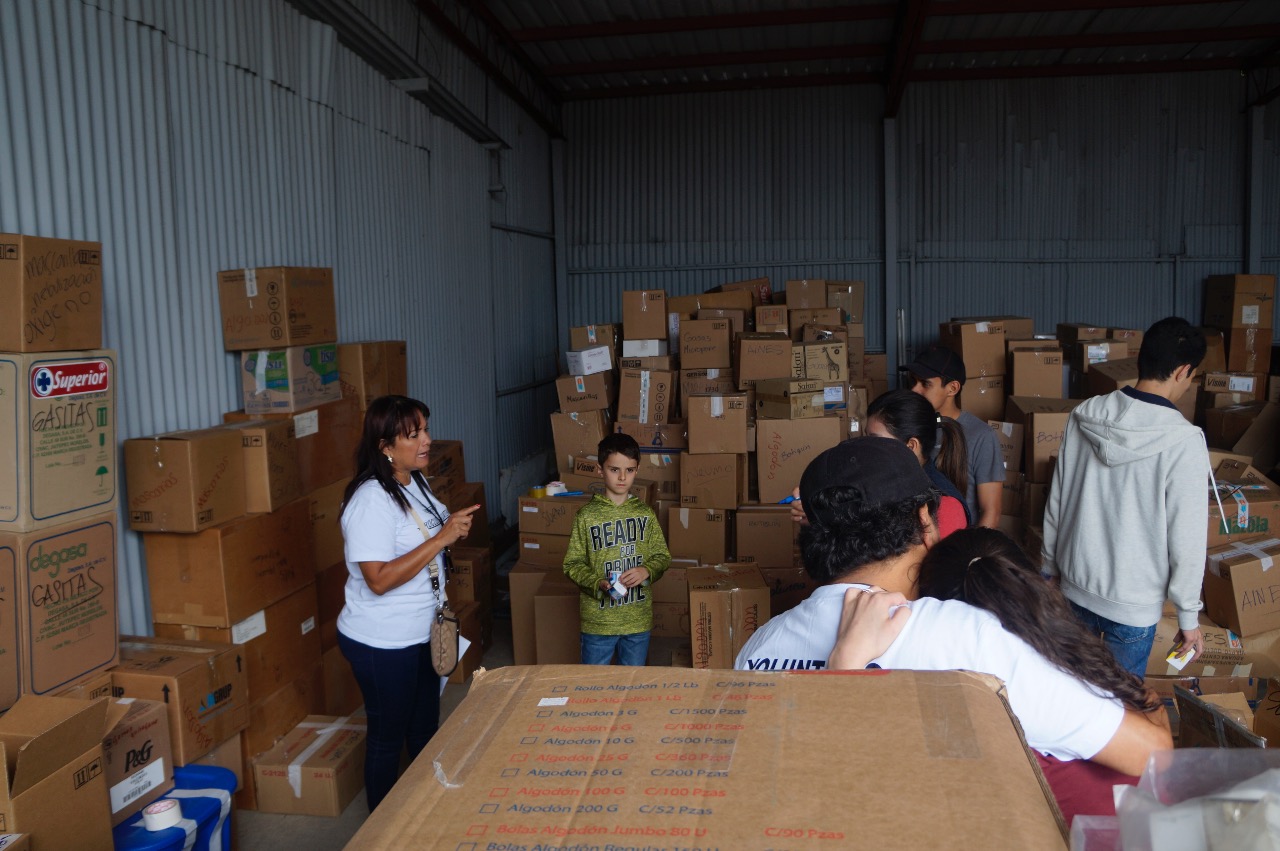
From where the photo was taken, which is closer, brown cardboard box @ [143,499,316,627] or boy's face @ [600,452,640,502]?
brown cardboard box @ [143,499,316,627]

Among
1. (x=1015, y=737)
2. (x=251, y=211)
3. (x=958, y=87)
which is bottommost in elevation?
(x=1015, y=737)

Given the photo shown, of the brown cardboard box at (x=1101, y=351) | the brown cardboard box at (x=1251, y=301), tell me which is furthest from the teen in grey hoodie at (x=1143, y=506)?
the brown cardboard box at (x=1251, y=301)

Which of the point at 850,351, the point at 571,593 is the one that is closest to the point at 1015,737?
the point at 571,593

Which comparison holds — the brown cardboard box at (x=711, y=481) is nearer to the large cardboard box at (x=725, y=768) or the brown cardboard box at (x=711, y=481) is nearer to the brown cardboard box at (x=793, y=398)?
the brown cardboard box at (x=793, y=398)

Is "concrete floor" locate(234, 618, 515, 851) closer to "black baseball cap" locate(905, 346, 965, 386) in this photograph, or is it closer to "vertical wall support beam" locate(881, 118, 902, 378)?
"black baseball cap" locate(905, 346, 965, 386)

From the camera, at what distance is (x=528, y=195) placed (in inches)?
313

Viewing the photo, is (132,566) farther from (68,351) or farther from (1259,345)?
(1259,345)

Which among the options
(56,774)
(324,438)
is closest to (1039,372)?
(324,438)

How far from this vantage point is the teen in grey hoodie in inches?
93.6

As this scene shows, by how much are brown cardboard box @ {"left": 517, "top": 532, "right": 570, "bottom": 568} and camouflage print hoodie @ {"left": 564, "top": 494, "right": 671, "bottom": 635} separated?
1.43m

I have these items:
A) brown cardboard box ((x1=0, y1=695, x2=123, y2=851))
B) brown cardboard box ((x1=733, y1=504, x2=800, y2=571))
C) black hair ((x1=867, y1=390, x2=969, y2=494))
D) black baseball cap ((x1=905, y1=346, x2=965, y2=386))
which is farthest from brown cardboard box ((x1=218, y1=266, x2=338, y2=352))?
brown cardboard box ((x1=733, y1=504, x2=800, y2=571))

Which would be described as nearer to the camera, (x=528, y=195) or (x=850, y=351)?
(x=850, y=351)

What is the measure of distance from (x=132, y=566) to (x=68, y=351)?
2.86ft

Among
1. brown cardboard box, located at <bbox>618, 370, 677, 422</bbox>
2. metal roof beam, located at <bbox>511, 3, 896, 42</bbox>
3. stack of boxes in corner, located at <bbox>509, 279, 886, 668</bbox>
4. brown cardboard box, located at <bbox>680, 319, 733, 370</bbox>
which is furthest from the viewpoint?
metal roof beam, located at <bbox>511, 3, 896, 42</bbox>
